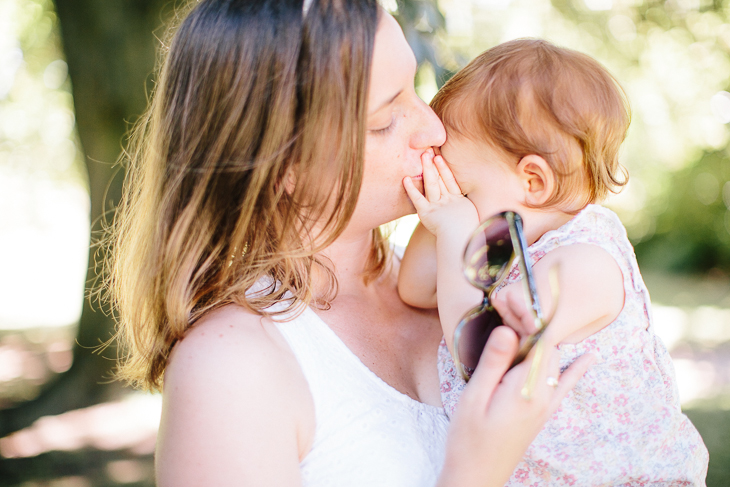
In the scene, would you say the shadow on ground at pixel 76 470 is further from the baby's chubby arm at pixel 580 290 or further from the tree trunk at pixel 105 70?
the baby's chubby arm at pixel 580 290

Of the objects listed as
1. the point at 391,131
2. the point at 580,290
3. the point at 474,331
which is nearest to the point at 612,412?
the point at 580,290

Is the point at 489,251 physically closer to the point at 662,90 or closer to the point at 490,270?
the point at 490,270

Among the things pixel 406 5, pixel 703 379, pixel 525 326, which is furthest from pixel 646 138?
pixel 525 326

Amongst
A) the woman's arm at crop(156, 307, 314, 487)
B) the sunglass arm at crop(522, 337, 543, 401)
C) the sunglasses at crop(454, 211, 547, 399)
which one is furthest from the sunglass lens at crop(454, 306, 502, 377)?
the woman's arm at crop(156, 307, 314, 487)

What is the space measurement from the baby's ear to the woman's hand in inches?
28.0

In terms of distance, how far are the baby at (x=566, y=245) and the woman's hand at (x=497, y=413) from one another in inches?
11.9

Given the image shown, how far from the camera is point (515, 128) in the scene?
1.77 metres

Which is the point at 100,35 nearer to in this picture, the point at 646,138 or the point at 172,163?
the point at 172,163

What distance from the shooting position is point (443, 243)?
5.57 ft

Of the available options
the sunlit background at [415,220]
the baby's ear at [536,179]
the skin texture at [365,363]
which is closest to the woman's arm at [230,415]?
the skin texture at [365,363]

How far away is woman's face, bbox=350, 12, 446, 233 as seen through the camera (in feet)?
5.18

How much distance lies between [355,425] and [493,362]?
1.65 ft

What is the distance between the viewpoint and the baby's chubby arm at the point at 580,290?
140cm

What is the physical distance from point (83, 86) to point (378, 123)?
322 cm
